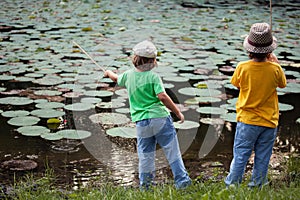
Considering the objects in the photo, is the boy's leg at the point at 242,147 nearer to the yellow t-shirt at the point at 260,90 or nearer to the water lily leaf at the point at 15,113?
the yellow t-shirt at the point at 260,90

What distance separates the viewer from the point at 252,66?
9.67ft

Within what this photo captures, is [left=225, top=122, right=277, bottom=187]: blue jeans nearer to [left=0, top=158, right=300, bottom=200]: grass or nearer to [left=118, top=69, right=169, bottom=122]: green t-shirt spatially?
[left=0, top=158, right=300, bottom=200]: grass

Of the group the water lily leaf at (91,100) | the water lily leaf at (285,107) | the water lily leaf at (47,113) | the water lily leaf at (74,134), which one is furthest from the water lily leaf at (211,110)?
the water lily leaf at (47,113)

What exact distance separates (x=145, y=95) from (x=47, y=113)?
1807 millimetres

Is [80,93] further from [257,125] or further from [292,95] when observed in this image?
[257,125]

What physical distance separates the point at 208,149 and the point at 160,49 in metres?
3.63

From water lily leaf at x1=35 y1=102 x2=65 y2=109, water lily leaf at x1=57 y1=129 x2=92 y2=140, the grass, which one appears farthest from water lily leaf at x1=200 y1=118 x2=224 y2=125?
water lily leaf at x1=35 y1=102 x2=65 y2=109

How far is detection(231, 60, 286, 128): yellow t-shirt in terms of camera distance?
9.62 ft

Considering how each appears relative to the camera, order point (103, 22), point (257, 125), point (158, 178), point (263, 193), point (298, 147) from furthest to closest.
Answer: point (103, 22) < point (298, 147) < point (158, 178) < point (257, 125) < point (263, 193)

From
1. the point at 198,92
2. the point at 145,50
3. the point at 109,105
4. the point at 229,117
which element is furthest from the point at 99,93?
the point at 145,50

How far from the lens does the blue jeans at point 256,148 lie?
2.96 m

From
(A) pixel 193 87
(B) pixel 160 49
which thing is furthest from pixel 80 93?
(B) pixel 160 49

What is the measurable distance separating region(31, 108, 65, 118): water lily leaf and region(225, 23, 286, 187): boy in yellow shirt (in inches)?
83.2

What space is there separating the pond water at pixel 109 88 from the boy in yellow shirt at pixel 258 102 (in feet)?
2.37
